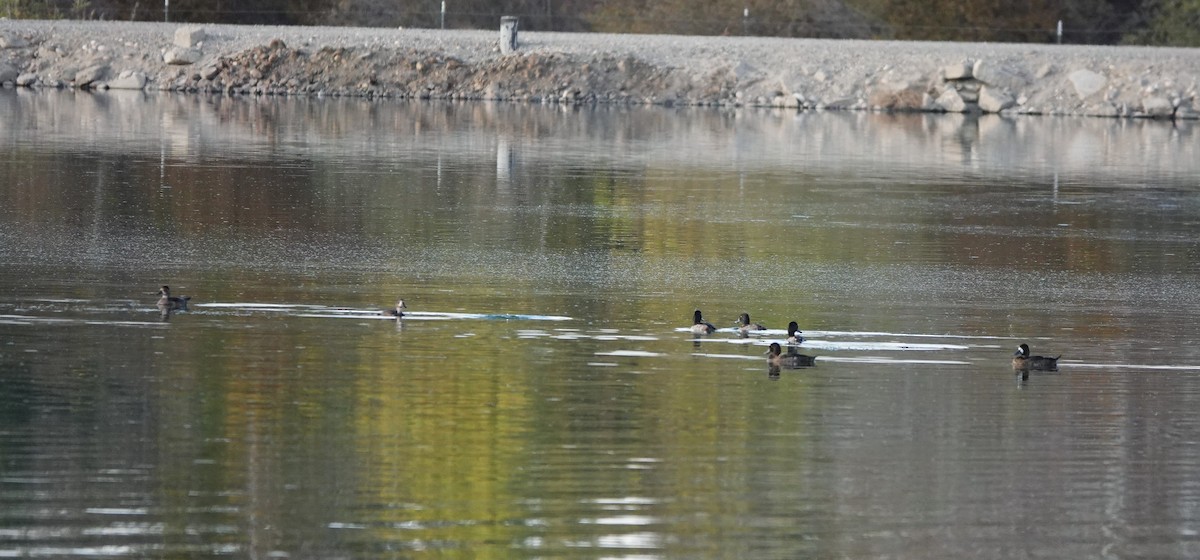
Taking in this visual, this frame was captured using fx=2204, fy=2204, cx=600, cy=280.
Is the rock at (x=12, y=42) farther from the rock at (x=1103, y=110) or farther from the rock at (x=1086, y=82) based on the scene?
the rock at (x=1103, y=110)

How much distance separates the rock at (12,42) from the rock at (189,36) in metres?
4.77

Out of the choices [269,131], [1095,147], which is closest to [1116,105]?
[1095,147]

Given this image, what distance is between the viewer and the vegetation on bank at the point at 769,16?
77312 millimetres

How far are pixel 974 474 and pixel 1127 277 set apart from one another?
12.6m

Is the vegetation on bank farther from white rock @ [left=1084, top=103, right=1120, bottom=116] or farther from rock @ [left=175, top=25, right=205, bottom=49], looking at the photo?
white rock @ [left=1084, top=103, right=1120, bottom=116]

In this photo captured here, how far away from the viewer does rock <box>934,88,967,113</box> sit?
6475 centimetres

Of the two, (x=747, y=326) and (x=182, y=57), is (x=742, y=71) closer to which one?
(x=182, y=57)

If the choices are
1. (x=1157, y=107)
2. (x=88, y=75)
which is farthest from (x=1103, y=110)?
(x=88, y=75)

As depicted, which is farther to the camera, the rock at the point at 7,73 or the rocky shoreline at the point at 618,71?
the rock at the point at 7,73

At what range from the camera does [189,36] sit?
6706 centimetres

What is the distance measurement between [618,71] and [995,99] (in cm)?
1116

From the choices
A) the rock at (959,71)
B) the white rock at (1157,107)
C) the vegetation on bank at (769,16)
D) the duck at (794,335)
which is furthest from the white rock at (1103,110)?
the duck at (794,335)

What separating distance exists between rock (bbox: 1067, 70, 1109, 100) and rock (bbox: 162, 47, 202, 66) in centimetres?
2630

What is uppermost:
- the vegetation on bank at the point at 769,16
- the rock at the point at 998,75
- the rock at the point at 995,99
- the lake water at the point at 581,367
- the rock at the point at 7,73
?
the vegetation on bank at the point at 769,16
